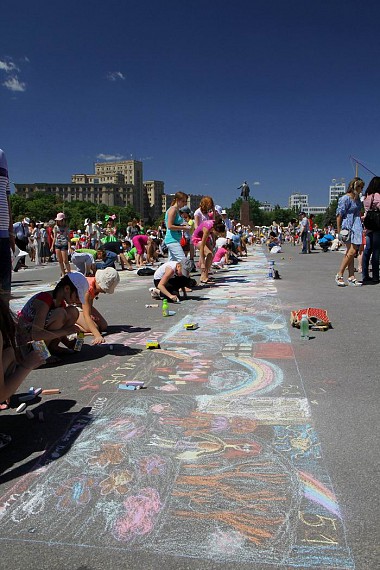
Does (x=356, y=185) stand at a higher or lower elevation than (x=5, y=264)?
higher

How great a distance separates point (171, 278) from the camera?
756cm

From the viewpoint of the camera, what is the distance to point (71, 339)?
478cm

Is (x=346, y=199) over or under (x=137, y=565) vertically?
over

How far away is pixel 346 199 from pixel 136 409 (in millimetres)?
6990

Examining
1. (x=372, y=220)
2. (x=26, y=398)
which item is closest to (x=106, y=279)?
(x=26, y=398)

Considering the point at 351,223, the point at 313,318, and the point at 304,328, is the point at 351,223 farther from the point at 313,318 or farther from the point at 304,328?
the point at 304,328

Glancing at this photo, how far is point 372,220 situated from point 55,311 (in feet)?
22.2

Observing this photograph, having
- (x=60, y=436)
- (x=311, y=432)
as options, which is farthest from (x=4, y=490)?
(x=311, y=432)

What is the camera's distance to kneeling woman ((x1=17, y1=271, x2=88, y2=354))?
12.4 ft

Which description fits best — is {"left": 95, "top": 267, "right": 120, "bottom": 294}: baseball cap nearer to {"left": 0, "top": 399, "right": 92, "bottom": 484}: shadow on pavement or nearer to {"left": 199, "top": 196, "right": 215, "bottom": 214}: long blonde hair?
{"left": 0, "top": 399, "right": 92, "bottom": 484}: shadow on pavement

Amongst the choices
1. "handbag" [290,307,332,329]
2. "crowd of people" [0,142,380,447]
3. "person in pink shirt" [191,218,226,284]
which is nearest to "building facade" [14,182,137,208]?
"crowd of people" [0,142,380,447]

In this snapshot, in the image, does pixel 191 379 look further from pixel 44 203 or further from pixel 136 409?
pixel 44 203

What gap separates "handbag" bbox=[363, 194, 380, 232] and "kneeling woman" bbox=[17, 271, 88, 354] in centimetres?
642

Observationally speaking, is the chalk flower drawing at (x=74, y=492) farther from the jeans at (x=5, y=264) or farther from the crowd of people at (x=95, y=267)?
the jeans at (x=5, y=264)
